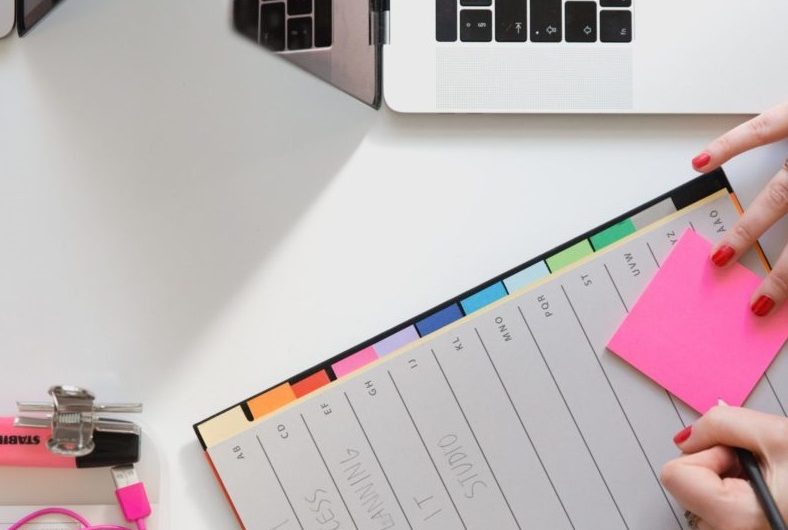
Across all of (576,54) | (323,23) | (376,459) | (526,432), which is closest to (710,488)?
(526,432)

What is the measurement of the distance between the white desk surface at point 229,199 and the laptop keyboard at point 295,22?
0.12 feet

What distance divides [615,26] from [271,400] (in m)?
0.42

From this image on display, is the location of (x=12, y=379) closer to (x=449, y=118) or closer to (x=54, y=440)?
(x=54, y=440)

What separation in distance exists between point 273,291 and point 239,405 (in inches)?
3.9

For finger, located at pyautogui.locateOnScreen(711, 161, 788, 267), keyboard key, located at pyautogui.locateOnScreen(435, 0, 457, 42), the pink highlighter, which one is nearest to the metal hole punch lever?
the pink highlighter

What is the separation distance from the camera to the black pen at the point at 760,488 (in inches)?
25.1

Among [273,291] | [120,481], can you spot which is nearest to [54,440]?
[120,481]

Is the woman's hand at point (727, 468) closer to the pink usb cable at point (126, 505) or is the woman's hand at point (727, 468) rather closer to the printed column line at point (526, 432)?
the printed column line at point (526, 432)

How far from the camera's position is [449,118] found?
29.6 inches

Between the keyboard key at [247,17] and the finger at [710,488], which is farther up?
the keyboard key at [247,17]

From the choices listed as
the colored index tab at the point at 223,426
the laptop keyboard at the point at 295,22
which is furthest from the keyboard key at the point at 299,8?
the colored index tab at the point at 223,426

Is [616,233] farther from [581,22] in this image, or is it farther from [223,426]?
[223,426]

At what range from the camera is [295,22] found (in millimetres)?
712

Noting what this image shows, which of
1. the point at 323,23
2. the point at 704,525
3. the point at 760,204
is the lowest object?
the point at 704,525
